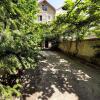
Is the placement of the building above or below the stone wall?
above

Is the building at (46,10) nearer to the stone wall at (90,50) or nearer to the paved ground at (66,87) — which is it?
the stone wall at (90,50)

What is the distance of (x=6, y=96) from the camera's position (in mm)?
3398

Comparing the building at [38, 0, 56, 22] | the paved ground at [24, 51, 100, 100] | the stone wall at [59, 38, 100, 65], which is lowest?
the paved ground at [24, 51, 100, 100]

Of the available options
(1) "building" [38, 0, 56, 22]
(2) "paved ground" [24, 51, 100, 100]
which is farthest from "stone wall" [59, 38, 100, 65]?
(1) "building" [38, 0, 56, 22]

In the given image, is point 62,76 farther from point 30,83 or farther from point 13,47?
point 13,47

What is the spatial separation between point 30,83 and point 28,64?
294 cm

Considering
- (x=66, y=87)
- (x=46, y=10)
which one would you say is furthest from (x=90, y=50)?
(x=46, y=10)

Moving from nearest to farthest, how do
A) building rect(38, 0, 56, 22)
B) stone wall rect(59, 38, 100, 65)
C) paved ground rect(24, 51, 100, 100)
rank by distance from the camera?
paved ground rect(24, 51, 100, 100)
stone wall rect(59, 38, 100, 65)
building rect(38, 0, 56, 22)

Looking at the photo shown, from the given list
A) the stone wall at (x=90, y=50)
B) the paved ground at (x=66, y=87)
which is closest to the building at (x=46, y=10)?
the stone wall at (x=90, y=50)

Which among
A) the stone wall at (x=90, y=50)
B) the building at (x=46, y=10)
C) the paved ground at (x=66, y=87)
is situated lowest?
the paved ground at (x=66, y=87)

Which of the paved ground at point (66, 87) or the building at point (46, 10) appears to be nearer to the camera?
the paved ground at point (66, 87)

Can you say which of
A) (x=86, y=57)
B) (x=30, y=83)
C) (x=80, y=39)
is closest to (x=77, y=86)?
(x=30, y=83)

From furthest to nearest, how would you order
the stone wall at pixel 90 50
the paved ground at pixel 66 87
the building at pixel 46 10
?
the building at pixel 46 10 < the stone wall at pixel 90 50 < the paved ground at pixel 66 87

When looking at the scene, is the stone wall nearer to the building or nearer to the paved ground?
the paved ground
